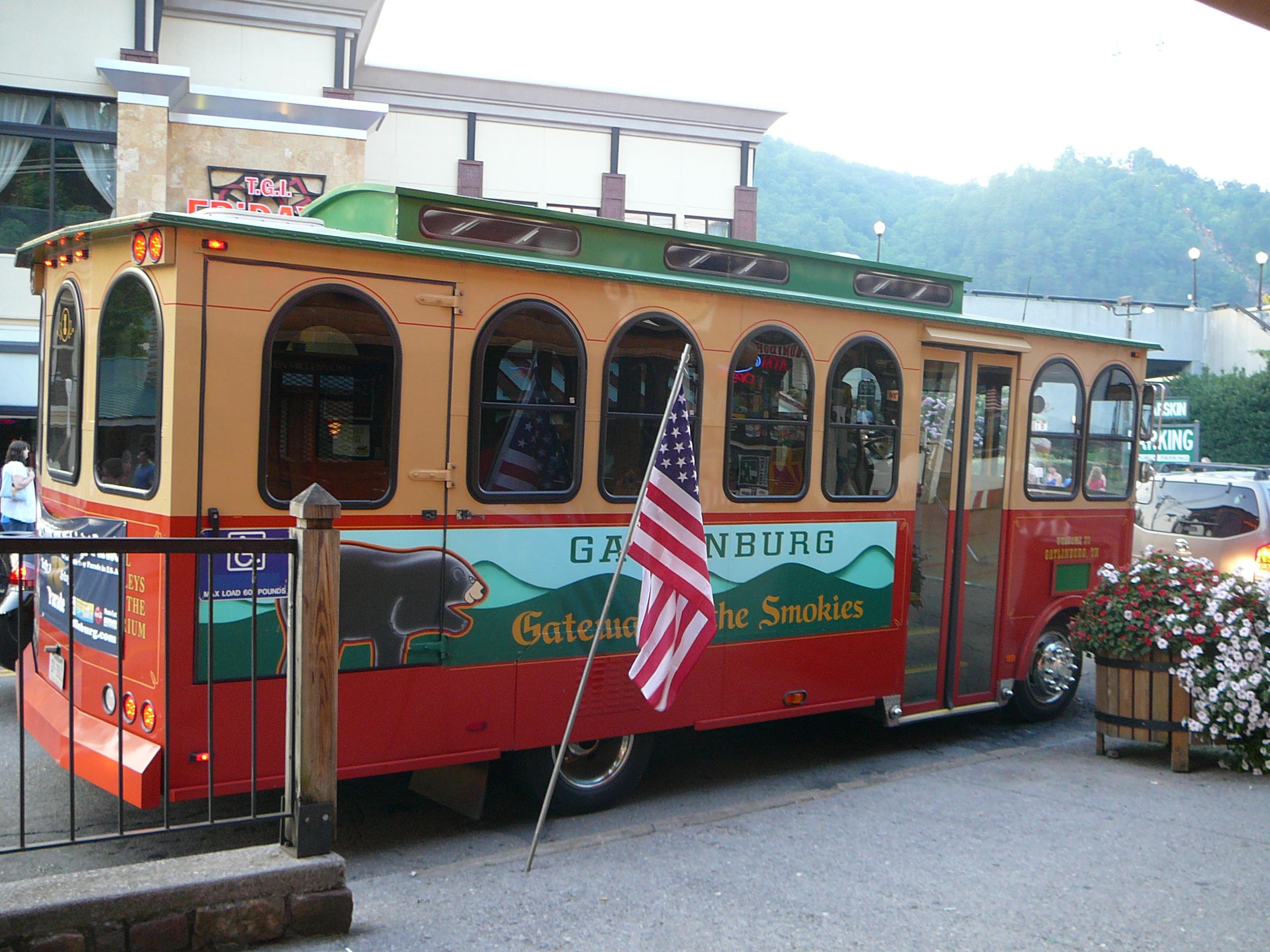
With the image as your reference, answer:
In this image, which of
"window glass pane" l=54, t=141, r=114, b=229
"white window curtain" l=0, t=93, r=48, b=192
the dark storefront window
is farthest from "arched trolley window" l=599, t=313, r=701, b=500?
"white window curtain" l=0, t=93, r=48, b=192

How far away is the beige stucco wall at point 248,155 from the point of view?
18328 millimetres

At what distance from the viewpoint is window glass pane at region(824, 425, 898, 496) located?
7070 mm

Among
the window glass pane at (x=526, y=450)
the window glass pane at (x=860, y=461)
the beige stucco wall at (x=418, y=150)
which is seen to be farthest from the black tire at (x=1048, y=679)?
the beige stucco wall at (x=418, y=150)

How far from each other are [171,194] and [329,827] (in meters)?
16.6

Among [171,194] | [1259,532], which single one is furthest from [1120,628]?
[171,194]

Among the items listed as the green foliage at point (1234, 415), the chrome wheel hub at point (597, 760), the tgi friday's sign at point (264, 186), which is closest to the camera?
the chrome wheel hub at point (597, 760)

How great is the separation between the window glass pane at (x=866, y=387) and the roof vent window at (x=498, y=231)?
1901mm

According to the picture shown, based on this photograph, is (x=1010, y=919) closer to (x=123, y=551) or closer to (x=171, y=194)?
(x=123, y=551)

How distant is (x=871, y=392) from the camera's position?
7293 millimetres

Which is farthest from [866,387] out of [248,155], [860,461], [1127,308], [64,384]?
[1127,308]

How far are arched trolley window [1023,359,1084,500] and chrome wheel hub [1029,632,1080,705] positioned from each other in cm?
111

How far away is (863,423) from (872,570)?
92cm

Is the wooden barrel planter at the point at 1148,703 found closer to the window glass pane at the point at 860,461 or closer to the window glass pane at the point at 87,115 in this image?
the window glass pane at the point at 860,461

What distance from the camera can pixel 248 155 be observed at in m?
18.6
